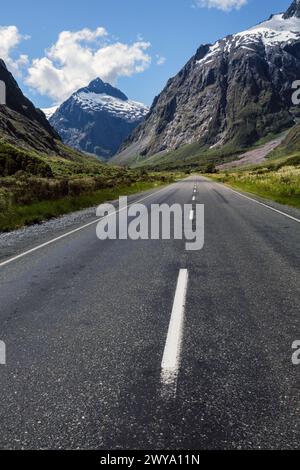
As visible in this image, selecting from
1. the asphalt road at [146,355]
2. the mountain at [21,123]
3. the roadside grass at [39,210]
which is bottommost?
the asphalt road at [146,355]

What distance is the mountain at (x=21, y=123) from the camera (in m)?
92.6

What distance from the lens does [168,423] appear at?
10.1 feet

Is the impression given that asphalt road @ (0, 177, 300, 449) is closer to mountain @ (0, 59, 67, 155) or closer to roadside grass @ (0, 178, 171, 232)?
Result: roadside grass @ (0, 178, 171, 232)

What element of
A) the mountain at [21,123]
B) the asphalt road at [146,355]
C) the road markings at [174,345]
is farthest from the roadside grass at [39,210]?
the mountain at [21,123]

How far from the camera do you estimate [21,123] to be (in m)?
112

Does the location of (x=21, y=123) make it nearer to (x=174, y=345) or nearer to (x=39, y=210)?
(x=39, y=210)

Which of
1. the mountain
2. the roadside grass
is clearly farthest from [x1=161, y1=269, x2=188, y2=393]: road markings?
the mountain

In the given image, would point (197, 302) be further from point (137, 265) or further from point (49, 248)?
point (49, 248)

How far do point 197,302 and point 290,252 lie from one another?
4100 mm

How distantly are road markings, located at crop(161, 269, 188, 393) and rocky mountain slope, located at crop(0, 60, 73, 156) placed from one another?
82.1 m

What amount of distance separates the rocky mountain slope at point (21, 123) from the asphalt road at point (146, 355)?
80657mm

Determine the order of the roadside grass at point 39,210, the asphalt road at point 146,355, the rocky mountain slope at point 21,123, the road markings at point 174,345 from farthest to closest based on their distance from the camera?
Answer: the rocky mountain slope at point 21,123
the roadside grass at point 39,210
the road markings at point 174,345
the asphalt road at point 146,355

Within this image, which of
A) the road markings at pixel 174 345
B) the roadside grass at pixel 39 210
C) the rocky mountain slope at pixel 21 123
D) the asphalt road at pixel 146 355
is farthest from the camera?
the rocky mountain slope at pixel 21 123

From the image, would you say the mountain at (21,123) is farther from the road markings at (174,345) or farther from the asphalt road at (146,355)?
the road markings at (174,345)
